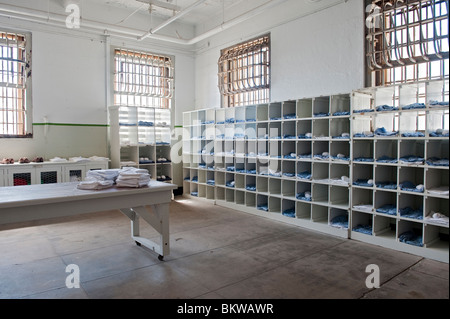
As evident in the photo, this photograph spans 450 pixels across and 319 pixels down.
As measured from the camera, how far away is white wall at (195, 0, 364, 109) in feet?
16.8

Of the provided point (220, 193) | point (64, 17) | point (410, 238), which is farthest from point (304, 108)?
point (64, 17)

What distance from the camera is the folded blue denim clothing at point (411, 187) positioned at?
3.95 metres

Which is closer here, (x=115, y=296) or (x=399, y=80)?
(x=115, y=296)

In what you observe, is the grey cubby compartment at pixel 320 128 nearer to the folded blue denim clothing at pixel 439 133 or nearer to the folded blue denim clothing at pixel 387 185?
the folded blue denim clothing at pixel 387 185

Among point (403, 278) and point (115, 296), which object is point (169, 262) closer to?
point (115, 296)

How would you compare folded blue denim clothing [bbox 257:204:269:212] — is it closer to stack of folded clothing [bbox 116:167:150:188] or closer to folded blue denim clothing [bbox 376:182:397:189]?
folded blue denim clothing [bbox 376:182:397:189]

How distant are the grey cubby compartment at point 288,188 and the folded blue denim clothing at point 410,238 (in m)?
1.88

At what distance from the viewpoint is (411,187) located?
162 inches

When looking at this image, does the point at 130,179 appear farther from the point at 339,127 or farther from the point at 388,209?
the point at 388,209

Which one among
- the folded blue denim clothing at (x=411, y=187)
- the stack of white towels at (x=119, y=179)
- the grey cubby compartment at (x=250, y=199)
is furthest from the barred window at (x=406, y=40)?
the stack of white towels at (x=119, y=179)

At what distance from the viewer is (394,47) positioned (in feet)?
15.1

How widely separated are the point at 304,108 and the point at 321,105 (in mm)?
312
